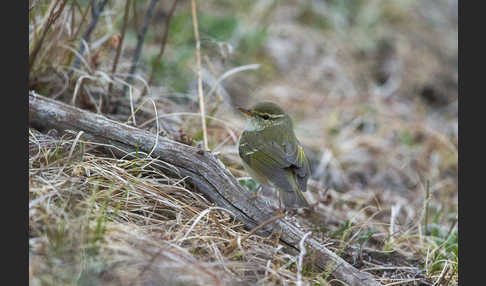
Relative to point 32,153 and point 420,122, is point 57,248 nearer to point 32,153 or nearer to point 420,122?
point 32,153

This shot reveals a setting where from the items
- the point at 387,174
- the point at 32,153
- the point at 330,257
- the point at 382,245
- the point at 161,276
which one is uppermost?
the point at 32,153

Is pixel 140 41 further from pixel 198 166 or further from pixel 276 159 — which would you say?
pixel 276 159

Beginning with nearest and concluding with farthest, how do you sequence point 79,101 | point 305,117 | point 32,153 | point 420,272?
point 32,153, point 420,272, point 79,101, point 305,117

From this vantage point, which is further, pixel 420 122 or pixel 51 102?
pixel 420 122

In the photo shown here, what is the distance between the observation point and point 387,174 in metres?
6.38

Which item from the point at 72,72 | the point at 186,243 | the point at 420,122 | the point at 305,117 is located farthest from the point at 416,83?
the point at 186,243

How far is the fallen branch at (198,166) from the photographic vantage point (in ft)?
10.7

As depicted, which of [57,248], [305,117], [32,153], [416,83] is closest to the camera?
[57,248]

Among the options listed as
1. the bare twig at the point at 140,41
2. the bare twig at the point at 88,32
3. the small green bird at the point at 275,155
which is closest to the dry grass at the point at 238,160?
the bare twig at the point at 88,32

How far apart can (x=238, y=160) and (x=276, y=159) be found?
3.43ft

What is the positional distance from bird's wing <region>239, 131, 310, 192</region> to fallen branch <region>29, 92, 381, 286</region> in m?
0.24

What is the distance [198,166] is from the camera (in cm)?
350

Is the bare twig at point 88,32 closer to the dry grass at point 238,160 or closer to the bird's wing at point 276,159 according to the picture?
the dry grass at point 238,160

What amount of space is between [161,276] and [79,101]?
2.50 metres
